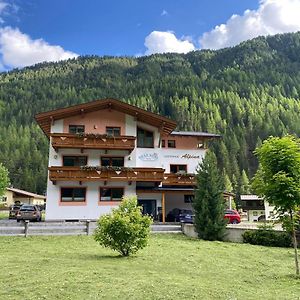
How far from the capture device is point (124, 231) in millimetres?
14359

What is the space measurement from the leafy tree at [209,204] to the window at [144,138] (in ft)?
36.6

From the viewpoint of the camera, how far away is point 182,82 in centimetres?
18538

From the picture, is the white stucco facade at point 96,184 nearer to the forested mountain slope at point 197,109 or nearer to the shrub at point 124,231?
the shrub at point 124,231

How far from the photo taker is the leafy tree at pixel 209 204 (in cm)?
2220

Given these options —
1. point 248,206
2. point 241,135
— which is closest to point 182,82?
point 241,135

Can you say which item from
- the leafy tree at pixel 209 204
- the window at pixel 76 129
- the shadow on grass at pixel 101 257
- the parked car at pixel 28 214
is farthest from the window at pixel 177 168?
the shadow on grass at pixel 101 257

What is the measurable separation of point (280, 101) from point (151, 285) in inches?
6651

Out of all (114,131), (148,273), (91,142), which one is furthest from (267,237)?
(114,131)

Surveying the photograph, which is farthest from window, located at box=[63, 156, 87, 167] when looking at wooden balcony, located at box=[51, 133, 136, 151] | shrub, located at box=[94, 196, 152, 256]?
shrub, located at box=[94, 196, 152, 256]

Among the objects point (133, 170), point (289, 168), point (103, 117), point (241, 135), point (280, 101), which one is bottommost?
point (289, 168)

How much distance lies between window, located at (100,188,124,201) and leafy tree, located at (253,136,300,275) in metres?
20.4

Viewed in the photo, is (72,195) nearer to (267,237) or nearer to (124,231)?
(267,237)

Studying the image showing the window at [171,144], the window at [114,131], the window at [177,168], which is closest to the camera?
the window at [114,131]

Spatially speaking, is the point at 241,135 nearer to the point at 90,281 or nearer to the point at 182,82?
the point at 182,82
